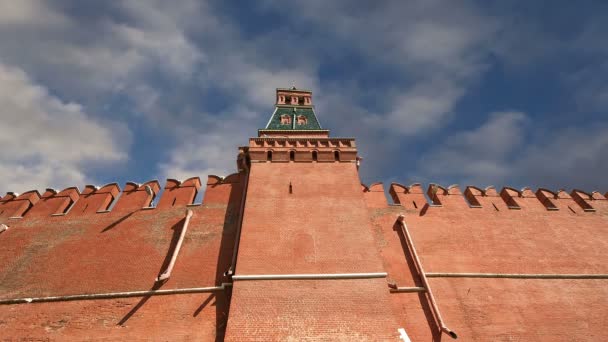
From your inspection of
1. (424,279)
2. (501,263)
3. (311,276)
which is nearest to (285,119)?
(311,276)

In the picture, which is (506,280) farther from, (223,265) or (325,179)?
(223,265)

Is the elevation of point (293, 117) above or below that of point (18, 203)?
above

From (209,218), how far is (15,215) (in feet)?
25.5

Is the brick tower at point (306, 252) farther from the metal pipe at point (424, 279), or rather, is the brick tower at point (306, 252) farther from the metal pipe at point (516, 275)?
the metal pipe at point (516, 275)

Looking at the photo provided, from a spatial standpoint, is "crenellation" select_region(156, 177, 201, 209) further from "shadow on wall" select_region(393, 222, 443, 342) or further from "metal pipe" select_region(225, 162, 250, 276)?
"shadow on wall" select_region(393, 222, 443, 342)

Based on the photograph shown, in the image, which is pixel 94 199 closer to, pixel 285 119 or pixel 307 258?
pixel 307 258

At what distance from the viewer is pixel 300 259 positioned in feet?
32.9

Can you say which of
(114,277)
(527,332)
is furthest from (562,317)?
(114,277)

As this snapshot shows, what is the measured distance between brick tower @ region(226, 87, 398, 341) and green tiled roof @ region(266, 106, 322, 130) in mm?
4778

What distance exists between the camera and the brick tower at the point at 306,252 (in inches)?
341

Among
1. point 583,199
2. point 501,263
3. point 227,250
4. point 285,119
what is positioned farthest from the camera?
point 285,119

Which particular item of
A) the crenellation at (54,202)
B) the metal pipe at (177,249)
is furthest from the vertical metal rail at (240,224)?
the crenellation at (54,202)

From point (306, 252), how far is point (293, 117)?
35.2 ft

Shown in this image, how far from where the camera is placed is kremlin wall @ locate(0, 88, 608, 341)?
9172mm
